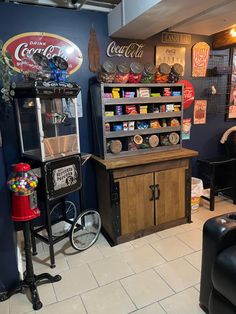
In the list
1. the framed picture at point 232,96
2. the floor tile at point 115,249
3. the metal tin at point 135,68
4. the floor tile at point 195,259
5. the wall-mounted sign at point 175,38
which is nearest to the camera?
the floor tile at point 195,259

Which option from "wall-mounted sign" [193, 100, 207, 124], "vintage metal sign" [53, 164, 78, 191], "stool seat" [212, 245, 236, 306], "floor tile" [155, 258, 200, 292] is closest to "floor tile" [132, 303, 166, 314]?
"floor tile" [155, 258, 200, 292]

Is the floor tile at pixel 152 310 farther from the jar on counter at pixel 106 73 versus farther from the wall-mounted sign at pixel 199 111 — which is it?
the wall-mounted sign at pixel 199 111

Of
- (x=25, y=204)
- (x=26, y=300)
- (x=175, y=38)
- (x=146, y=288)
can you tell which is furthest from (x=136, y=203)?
(x=175, y=38)

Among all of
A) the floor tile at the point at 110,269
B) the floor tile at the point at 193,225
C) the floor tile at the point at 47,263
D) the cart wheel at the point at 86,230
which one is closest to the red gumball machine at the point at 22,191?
the cart wheel at the point at 86,230

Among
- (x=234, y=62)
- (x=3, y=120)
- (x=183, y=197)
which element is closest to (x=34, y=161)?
(x=3, y=120)

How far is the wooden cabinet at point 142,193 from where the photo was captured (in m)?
2.33

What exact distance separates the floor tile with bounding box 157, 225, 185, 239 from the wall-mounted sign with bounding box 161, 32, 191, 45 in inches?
89.7

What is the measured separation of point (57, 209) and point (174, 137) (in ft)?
5.30

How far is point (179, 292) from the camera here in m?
1.80

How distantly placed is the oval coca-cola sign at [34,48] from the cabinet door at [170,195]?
1590mm

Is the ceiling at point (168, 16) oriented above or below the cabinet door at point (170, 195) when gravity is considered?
above

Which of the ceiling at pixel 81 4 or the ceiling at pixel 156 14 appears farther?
the ceiling at pixel 81 4

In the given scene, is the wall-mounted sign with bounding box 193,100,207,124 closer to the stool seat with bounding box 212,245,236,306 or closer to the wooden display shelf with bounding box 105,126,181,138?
the wooden display shelf with bounding box 105,126,181,138

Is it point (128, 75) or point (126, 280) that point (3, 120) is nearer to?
point (128, 75)
